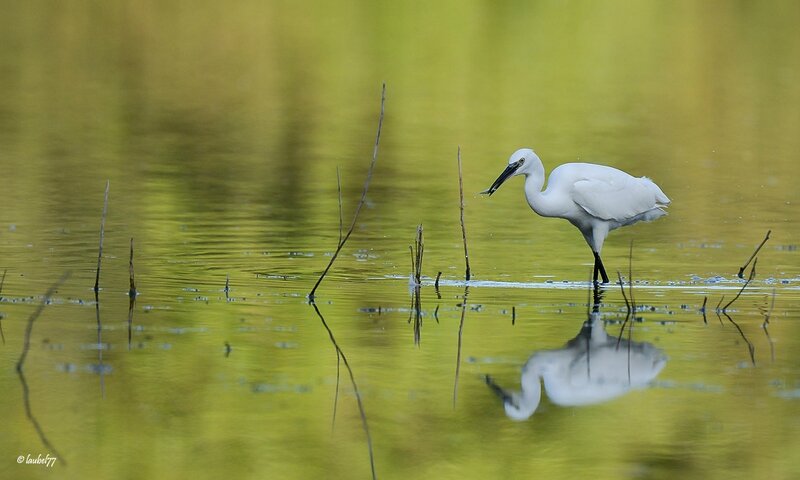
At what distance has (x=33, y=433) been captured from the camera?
8.09 meters

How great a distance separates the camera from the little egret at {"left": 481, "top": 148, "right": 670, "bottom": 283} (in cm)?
1412

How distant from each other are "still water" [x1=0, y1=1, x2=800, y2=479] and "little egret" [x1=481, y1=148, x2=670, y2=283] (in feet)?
1.48

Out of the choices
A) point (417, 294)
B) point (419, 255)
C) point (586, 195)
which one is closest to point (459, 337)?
point (417, 294)

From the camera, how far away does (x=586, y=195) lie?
14.2m

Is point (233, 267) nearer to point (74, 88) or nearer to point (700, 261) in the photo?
point (700, 261)

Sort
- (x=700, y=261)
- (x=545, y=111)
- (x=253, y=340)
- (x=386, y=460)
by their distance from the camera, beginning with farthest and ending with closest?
(x=545, y=111)
(x=700, y=261)
(x=253, y=340)
(x=386, y=460)

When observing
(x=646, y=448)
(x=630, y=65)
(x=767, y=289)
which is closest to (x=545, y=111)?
(x=630, y=65)

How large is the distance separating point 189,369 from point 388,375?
1.18 meters

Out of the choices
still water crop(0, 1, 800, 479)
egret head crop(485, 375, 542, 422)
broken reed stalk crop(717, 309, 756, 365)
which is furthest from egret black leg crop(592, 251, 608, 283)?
egret head crop(485, 375, 542, 422)

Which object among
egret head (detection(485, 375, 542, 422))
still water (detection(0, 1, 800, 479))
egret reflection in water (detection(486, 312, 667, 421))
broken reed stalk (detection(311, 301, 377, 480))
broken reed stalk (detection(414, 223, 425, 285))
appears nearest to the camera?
broken reed stalk (detection(311, 301, 377, 480))

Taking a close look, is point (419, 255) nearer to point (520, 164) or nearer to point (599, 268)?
point (520, 164)

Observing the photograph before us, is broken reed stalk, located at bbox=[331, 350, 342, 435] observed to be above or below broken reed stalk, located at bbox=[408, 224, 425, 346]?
below

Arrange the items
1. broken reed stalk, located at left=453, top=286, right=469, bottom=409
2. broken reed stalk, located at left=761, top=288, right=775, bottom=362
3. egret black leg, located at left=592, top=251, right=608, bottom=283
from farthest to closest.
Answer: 1. egret black leg, located at left=592, top=251, right=608, bottom=283
2. broken reed stalk, located at left=761, top=288, right=775, bottom=362
3. broken reed stalk, located at left=453, top=286, right=469, bottom=409

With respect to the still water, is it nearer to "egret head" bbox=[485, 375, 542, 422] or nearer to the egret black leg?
"egret head" bbox=[485, 375, 542, 422]
